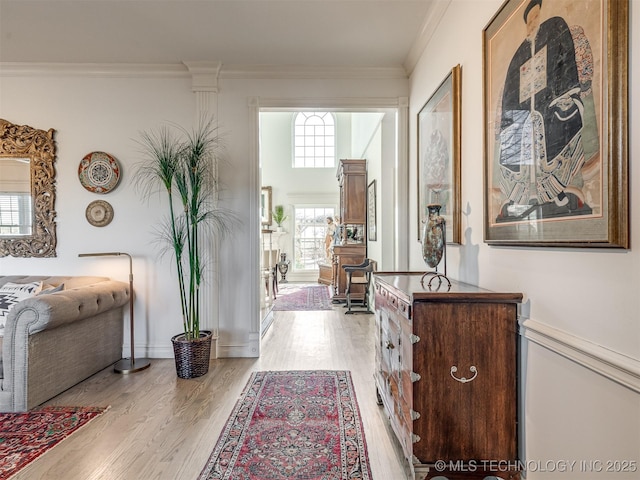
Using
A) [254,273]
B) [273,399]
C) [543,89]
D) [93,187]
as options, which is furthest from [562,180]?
[93,187]

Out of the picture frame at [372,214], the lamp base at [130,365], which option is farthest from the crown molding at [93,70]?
the picture frame at [372,214]

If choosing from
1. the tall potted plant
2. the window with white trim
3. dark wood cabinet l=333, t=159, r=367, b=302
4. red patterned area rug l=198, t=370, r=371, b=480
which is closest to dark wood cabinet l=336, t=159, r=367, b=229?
dark wood cabinet l=333, t=159, r=367, b=302

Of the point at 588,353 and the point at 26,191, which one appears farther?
the point at 26,191

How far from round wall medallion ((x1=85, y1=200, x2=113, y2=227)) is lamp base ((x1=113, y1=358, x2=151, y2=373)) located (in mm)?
1346

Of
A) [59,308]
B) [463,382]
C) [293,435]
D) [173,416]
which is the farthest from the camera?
[59,308]

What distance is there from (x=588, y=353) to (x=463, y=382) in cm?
49

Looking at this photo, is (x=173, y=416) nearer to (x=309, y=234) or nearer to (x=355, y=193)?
(x=355, y=193)

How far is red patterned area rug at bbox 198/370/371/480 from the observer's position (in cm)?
169

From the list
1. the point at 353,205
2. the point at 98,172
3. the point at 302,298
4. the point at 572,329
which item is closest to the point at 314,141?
the point at 353,205

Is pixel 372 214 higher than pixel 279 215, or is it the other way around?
pixel 279 215

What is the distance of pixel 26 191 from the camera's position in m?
3.32

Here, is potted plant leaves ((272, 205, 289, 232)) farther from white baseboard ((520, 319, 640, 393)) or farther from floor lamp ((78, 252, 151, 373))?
white baseboard ((520, 319, 640, 393))

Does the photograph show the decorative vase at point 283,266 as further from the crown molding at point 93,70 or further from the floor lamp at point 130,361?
the crown molding at point 93,70

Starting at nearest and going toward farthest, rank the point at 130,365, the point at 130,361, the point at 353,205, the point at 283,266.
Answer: the point at 130,365, the point at 130,361, the point at 353,205, the point at 283,266
